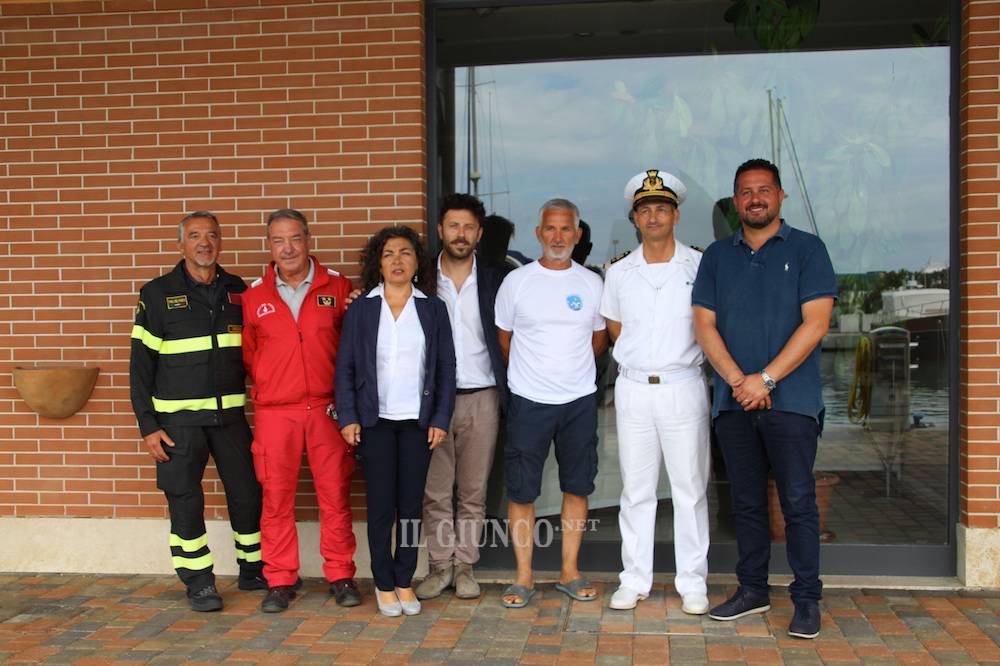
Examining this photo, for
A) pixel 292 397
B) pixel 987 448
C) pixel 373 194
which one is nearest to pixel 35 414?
pixel 292 397

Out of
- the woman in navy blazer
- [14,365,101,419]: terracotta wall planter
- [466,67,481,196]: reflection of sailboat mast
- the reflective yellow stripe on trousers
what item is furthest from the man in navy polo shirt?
[14,365,101,419]: terracotta wall planter

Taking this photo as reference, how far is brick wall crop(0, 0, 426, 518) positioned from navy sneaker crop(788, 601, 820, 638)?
7.81 ft

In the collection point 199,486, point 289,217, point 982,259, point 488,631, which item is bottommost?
point 488,631

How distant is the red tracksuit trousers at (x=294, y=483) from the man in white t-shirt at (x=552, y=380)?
86cm

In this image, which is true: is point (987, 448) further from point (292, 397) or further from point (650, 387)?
point (292, 397)

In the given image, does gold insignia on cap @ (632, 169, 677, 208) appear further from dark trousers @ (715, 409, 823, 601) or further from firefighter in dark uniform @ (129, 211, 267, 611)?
firefighter in dark uniform @ (129, 211, 267, 611)

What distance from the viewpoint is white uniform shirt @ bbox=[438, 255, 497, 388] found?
16.9ft

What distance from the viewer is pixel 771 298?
15.0ft

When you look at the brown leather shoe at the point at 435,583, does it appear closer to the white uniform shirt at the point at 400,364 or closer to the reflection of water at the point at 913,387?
the white uniform shirt at the point at 400,364

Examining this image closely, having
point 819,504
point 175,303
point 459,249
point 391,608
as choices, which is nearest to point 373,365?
point 459,249

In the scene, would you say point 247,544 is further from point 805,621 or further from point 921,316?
point 921,316

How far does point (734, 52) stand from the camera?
568 centimetres

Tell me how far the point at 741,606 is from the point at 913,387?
66.8 inches

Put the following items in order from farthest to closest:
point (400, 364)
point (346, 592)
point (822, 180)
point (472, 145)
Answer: point (472, 145)
point (822, 180)
point (346, 592)
point (400, 364)
